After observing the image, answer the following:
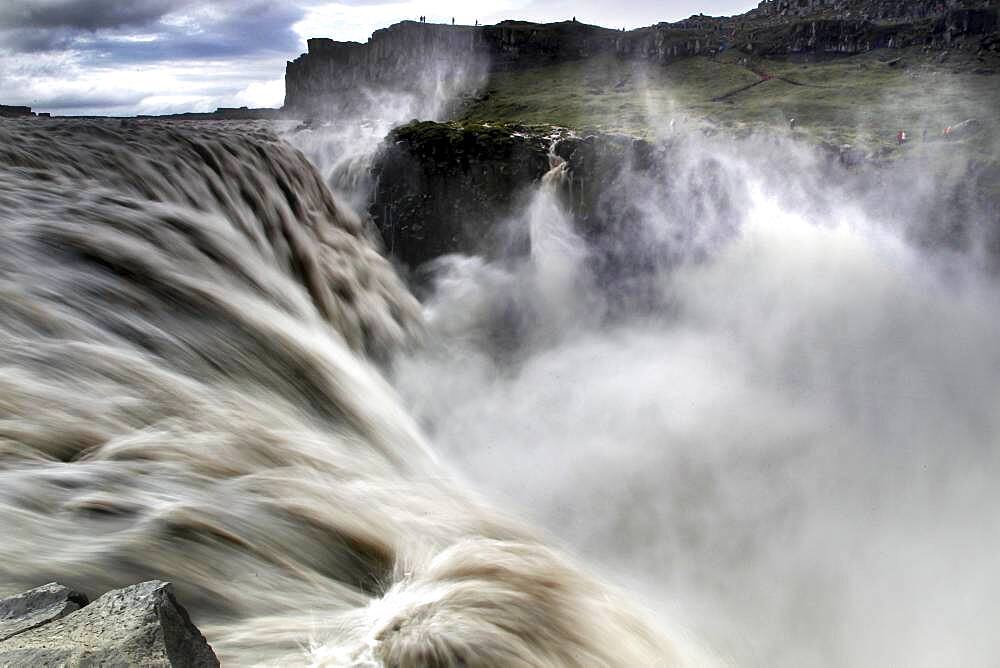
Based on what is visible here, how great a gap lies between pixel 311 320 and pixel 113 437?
3.25 m

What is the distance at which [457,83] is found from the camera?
67812mm

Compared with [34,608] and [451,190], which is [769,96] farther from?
[34,608]

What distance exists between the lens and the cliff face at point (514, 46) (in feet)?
196

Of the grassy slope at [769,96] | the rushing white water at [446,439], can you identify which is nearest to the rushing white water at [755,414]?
the rushing white water at [446,439]

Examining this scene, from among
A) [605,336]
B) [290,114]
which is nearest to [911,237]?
[605,336]

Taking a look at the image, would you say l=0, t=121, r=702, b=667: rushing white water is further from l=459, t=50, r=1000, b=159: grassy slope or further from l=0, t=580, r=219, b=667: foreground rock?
l=459, t=50, r=1000, b=159: grassy slope

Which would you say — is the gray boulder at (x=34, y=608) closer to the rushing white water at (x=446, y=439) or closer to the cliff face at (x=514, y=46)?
the rushing white water at (x=446, y=439)

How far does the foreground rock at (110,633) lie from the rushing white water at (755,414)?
4058mm

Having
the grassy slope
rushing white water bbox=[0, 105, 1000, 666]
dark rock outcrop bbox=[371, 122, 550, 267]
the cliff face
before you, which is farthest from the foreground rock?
the cliff face

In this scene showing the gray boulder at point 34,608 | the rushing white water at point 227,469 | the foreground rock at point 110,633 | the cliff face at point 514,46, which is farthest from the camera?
the cliff face at point 514,46

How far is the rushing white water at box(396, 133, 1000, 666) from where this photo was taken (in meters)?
6.11

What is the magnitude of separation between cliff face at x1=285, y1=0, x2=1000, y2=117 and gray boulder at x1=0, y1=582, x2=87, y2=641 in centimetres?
6442

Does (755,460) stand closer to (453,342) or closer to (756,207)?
(453,342)

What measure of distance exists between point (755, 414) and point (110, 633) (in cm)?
885
